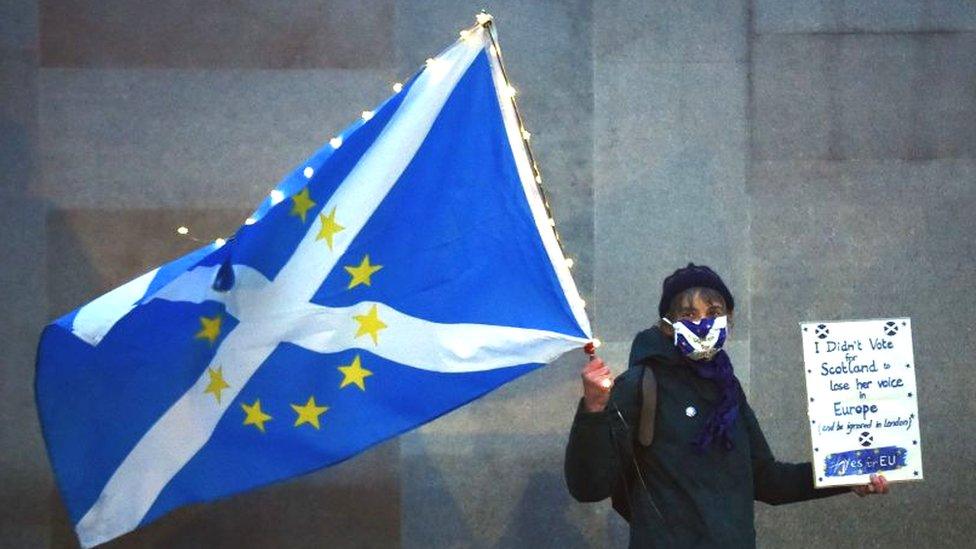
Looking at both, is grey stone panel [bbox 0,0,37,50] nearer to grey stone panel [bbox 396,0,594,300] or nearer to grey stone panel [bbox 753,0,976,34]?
grey stone panel [bbox 396,0,594,300]

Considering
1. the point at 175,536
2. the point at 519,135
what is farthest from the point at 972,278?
the point at 175,536

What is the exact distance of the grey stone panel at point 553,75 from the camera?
6.98 m

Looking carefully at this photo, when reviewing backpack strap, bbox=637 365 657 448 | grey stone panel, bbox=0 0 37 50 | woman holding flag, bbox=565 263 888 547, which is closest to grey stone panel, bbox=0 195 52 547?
grey stone panel, bbox=0 0 37 50

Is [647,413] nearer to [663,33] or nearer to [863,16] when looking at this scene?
[663,33]

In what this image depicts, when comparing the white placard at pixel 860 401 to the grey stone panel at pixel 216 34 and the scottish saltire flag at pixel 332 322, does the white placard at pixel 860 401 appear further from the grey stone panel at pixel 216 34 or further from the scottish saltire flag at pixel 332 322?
the grey stone panel at pixel 216 34

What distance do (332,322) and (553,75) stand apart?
2.24m

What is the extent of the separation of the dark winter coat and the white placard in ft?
0.92

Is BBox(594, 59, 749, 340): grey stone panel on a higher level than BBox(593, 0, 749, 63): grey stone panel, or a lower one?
lower

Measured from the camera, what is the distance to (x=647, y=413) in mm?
5172

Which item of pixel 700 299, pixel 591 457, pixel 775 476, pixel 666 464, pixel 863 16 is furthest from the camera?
pixel 863 16

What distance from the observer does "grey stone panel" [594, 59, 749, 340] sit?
698cm

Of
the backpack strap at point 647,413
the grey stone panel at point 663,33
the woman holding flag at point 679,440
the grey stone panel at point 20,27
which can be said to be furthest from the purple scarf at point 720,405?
the grey stone panel at point 20,27

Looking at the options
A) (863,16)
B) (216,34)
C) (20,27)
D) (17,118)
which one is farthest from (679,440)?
(20,27)

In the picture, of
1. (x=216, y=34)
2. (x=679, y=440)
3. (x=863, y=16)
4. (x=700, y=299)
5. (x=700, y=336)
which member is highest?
(x=863, y=16)
